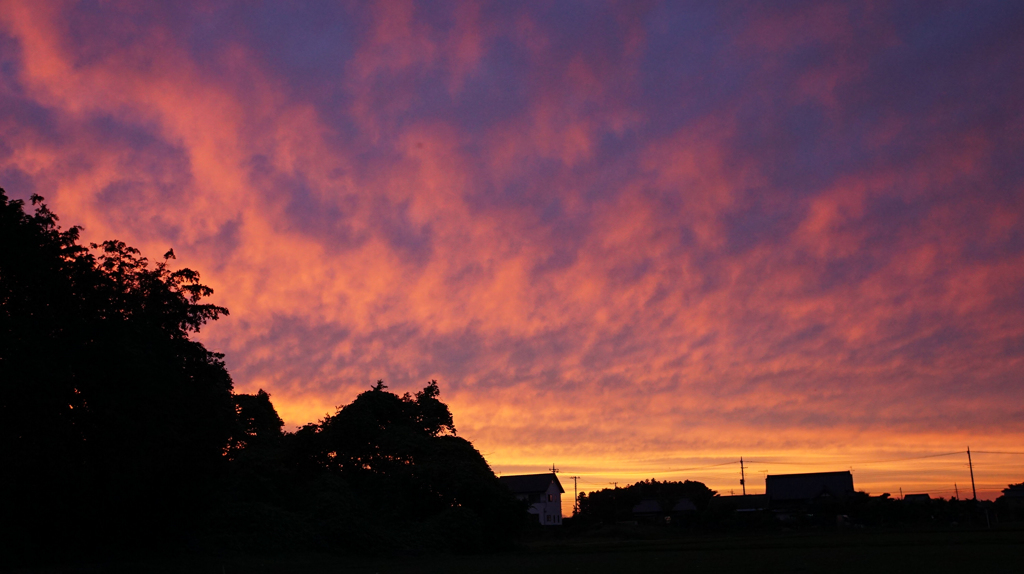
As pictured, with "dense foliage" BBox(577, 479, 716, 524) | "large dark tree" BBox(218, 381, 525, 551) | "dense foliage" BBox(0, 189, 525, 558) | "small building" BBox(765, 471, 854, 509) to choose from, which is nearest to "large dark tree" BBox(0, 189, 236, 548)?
"dense foliage" BBox(0, 189, 525, 558)

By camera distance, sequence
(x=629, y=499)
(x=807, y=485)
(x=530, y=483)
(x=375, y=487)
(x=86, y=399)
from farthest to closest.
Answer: (x=629, y=499), (x=530, y=483), (x=807, y=485), (x=375, y=487), (x=86, y=399)

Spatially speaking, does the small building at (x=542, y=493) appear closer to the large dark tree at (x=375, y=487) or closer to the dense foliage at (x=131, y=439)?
the large dark tree at (x=375, y=487)

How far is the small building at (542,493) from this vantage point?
114 meters

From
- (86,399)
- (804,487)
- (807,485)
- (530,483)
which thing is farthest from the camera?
(530,483)

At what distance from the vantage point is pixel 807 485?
10794 centimetres

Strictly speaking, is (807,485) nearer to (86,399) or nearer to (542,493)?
(542,493)

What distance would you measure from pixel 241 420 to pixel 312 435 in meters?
6.42

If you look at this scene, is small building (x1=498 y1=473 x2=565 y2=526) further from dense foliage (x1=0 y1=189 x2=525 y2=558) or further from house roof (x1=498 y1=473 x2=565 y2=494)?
dense foliage (x1=0 y1=189 x2=525 y2=558)

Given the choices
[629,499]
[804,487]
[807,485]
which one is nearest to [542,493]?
[629,499]

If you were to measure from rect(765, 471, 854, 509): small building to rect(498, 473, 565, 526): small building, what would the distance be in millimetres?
32335

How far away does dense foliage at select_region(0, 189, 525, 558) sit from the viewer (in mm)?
30969

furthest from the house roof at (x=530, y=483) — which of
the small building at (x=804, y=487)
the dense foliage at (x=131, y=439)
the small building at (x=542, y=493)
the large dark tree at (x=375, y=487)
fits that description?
the dense foliage at (x=131, y=439)

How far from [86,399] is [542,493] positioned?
8967 cm

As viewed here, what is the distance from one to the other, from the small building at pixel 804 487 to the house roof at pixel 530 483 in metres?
32.6
